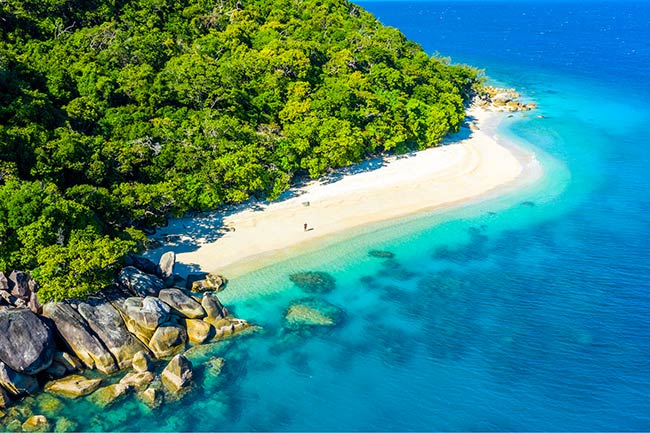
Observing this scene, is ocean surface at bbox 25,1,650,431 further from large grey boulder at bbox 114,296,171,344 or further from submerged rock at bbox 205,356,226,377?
large grey boulder at bbox 114,296,171,344

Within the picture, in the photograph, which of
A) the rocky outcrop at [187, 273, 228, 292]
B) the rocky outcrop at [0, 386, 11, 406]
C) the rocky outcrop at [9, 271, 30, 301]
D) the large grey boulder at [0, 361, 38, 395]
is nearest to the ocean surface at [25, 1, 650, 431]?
the rocky outcrop at [187, 273, 228, 292]

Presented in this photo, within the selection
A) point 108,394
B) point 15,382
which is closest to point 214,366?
point 108,394

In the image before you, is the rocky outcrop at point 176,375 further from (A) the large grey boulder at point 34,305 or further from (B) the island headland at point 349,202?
(B) the island headland at point 349,202

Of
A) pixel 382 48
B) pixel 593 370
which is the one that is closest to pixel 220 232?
pixel 593 370

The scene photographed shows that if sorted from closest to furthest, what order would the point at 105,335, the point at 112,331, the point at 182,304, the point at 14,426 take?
the point at 14,426 < the point at 105,335 < the point at 112,331 < the point at 182,304

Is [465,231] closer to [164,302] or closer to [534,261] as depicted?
[534,261]

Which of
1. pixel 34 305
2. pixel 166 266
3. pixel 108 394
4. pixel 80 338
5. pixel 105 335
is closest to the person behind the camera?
pixel 108 394

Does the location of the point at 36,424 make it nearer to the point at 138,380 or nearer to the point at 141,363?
the point at 138,380
